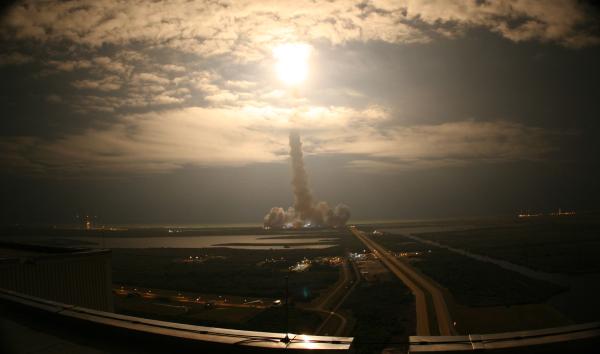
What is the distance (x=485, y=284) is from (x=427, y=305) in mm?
15947

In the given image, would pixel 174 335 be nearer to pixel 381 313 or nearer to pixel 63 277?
pixel 63 277

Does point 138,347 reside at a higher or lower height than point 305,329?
higher

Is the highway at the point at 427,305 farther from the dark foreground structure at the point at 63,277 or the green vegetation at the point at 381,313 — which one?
the dark foreground structure at the point at 63,277

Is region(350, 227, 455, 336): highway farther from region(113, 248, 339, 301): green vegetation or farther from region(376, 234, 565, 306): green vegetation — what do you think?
region(113, 248, 339, 301): green vegetation

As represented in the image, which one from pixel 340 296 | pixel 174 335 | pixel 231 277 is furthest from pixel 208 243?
pixel 174 335

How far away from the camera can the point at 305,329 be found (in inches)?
1224

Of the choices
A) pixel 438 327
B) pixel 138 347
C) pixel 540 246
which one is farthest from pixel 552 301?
pixel 540 246

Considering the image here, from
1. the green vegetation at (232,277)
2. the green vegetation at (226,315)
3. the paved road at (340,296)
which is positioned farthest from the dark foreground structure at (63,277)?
the green vegetation at (232,277)

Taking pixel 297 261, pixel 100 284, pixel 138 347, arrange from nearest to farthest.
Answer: pixel 138 347, pixel 100 284, pixel 297 261

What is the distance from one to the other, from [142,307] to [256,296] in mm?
12821

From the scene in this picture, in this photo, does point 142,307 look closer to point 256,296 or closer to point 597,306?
point 256,296

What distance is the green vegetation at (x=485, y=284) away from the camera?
136 feet

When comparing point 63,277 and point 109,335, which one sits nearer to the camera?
point 109,335

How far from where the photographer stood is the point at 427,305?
3816 cm
